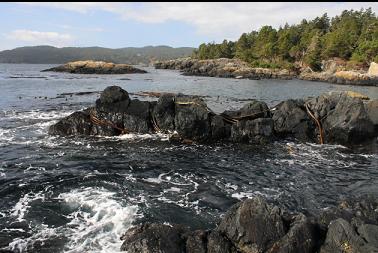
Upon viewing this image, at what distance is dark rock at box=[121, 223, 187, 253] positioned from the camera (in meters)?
11.2

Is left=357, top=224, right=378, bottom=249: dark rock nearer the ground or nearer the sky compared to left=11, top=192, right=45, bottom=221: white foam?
nearer the sky

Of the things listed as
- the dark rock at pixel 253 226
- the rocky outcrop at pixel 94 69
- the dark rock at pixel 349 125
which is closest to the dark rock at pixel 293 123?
the dark rock at pixel 349 125

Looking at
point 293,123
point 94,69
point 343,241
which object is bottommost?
point 94,69

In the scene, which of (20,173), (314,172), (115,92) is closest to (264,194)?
(314,172)

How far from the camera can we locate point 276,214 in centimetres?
1155

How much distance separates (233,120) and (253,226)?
55.0ft

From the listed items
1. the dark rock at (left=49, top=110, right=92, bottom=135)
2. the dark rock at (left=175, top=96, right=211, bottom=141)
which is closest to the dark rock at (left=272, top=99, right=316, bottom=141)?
the dark rock at (left=175, top=96, right=211, bottom=141)

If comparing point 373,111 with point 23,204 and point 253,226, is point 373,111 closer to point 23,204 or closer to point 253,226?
point 253,226

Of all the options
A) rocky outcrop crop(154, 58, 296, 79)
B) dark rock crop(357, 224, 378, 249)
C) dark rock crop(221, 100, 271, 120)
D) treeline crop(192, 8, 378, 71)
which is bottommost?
rocky outcrop crop(154, 58, 296, 79)

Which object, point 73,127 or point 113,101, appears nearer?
point 73,127

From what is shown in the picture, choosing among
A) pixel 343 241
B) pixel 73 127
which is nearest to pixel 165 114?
pixel 73 127

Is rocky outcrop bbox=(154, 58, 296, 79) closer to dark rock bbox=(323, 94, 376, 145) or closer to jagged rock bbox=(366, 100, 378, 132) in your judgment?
jagged rock bbox=(366, 100, 378, 132)

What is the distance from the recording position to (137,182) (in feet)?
60.1

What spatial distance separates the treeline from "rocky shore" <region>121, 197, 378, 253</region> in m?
105
